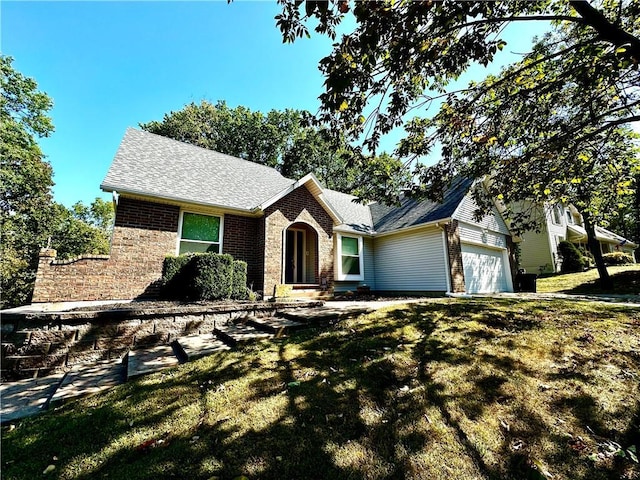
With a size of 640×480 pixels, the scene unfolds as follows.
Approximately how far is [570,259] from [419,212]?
14238 mm

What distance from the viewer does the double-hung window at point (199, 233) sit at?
8.79m

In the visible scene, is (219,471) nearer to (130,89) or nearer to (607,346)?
(607,346)

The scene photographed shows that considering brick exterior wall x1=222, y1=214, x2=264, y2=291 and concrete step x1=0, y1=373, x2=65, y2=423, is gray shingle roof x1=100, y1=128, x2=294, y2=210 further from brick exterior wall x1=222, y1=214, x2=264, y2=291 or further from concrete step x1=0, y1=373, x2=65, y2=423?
concrete step x1=0, y1=373, x2=65, y2=423

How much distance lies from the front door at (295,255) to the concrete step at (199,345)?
7432 millimetres

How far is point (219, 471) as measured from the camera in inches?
74.9

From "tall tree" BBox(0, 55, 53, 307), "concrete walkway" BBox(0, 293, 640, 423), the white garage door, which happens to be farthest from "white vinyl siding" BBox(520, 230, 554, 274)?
"tall tree" BBox(0, 55, 53, 307)

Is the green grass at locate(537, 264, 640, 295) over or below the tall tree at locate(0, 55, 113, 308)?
below

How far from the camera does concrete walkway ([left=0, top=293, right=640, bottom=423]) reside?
3.16 meters

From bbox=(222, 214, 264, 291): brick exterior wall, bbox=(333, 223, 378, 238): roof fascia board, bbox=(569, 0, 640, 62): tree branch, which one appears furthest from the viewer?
bbox=(333, 223, 378, 238): roof fascia board

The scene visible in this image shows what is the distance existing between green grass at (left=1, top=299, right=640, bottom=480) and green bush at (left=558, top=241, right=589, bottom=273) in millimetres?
19489

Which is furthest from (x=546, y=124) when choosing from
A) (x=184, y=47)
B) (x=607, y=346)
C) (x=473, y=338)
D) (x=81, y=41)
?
(x=81, y=41)

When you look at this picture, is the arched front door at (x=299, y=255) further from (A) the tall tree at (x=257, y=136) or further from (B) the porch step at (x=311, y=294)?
(A) the tall tree at (x=257, y=136)

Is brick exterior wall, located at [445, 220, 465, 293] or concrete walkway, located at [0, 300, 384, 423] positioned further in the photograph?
brick exterior wall, located at [445, 220, 465, 293]

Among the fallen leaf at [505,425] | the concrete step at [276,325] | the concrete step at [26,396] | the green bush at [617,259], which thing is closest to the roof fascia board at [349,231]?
the concrete step at [276,325]
